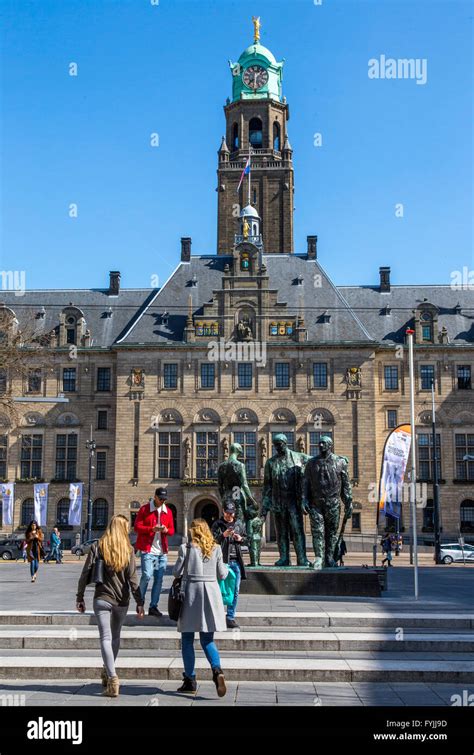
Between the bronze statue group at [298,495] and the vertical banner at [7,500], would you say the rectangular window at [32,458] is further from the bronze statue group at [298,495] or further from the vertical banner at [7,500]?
the bronze statue group at [298,495]

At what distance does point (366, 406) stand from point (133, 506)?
17004mm

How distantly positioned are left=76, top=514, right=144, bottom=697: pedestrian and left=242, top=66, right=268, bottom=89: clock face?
73443 millimetres

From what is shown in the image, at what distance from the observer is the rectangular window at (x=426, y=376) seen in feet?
194

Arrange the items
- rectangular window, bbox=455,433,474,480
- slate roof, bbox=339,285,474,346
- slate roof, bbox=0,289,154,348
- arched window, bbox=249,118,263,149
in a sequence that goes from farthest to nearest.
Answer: arched window, bbox=249,118,263,149
slate roof, bbox=0,289,154,348
slate roof, bbox=339,285,474,346
rectangular window, bbox=455,433,474,480

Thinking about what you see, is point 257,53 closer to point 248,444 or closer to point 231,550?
point 248,444

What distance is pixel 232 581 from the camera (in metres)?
13.4

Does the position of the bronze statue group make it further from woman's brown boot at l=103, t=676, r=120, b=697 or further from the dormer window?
the dormer window

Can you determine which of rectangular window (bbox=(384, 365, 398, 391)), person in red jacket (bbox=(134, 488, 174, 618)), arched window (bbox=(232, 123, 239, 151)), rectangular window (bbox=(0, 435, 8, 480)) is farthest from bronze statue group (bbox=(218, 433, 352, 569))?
arched window (bbox=(232, 123, 239, 151))

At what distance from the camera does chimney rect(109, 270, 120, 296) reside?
64.6 metres

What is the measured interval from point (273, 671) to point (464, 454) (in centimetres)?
4980

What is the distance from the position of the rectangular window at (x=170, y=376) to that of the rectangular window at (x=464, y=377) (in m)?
19.8

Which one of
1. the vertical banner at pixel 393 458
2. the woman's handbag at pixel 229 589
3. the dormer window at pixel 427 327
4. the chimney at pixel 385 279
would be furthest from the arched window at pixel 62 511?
the woman's handbag at pixel 229 589

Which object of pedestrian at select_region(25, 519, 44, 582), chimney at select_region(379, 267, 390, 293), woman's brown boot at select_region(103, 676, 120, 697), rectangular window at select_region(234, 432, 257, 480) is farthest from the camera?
chimney at select_region(379, 267, 390, 293)
